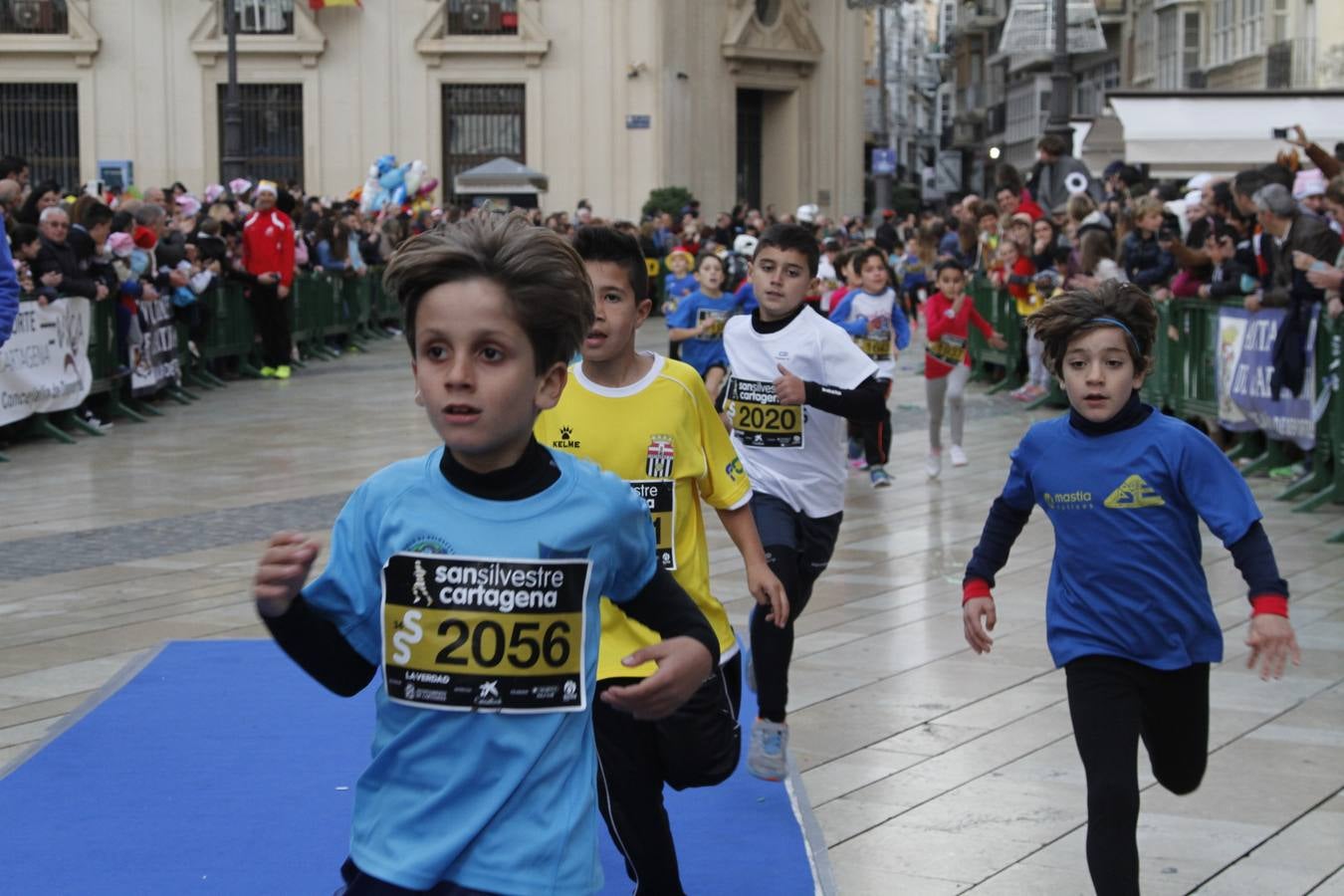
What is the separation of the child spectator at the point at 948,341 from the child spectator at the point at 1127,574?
10135 mm

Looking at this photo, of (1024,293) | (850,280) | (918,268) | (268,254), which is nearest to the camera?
(850,280)

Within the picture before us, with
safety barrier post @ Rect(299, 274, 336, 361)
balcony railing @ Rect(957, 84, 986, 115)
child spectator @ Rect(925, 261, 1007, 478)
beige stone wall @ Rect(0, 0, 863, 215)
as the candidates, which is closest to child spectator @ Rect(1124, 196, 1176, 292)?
child spectator @ Rect(925, 261, 1007, 478)

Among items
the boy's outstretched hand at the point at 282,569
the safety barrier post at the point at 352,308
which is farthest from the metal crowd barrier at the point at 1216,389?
the safety barrier post at the point at 352,308

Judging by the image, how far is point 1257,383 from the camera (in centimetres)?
1388

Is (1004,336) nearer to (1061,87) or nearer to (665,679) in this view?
(1061,87)

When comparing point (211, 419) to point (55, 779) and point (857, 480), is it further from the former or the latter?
point (55, 779)

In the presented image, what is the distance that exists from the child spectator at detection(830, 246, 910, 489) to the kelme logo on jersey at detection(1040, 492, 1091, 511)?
9.32 m

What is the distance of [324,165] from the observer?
1861 inches

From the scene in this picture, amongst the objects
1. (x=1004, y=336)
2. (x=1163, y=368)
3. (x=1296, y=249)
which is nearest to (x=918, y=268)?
(x=1004, y=336)

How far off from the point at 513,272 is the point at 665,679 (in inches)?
27.7

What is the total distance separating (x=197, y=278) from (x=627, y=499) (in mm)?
17891

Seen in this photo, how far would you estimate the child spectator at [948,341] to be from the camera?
15141 mm

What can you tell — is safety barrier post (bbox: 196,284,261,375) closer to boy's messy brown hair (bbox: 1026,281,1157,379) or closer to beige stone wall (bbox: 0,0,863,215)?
boy's messy brown hair (bbox: 1026,281,1157,379)

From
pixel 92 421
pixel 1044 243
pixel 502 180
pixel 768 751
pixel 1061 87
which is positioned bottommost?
pixel 768 751
